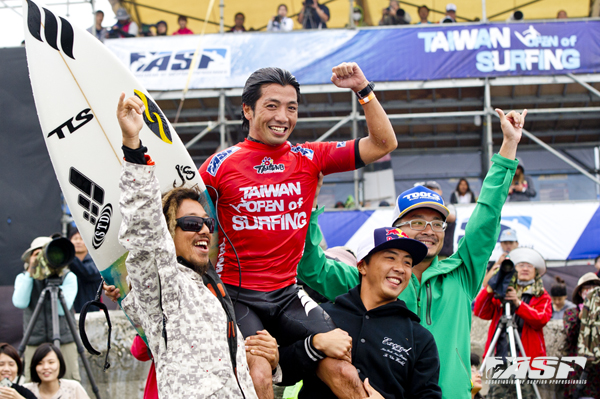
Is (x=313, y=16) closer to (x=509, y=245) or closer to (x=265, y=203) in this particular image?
(x=509, y=245)

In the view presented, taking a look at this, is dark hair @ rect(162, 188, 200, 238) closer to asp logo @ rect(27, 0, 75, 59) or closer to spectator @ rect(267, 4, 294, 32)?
asp logo @ rect(27, 0, 75, 59)

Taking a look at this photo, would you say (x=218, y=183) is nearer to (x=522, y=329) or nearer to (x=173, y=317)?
(x=173, y=317)

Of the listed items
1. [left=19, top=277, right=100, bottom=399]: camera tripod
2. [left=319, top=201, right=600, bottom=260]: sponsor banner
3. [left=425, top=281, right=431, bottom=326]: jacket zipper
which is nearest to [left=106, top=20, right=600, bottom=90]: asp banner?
[left=319, top=201, right=600, bottom=260]: sponsor banner

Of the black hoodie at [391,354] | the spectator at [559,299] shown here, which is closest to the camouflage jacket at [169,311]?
the black hoodie at [391,354]

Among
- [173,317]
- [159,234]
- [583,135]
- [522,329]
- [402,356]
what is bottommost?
[522,329]

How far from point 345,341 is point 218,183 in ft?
3.18

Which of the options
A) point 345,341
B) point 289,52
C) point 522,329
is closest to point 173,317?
point 345,341

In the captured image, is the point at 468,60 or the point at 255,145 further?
the point at 468,60

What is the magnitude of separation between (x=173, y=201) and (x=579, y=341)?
4147 millimetres

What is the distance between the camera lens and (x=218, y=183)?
10.2 feet

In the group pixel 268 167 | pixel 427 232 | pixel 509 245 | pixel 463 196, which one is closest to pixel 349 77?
pixel 268 167

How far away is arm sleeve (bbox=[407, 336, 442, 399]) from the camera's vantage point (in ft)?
9.04

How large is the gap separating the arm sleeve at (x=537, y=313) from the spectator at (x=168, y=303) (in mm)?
3549

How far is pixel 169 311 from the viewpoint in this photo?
2543mm
